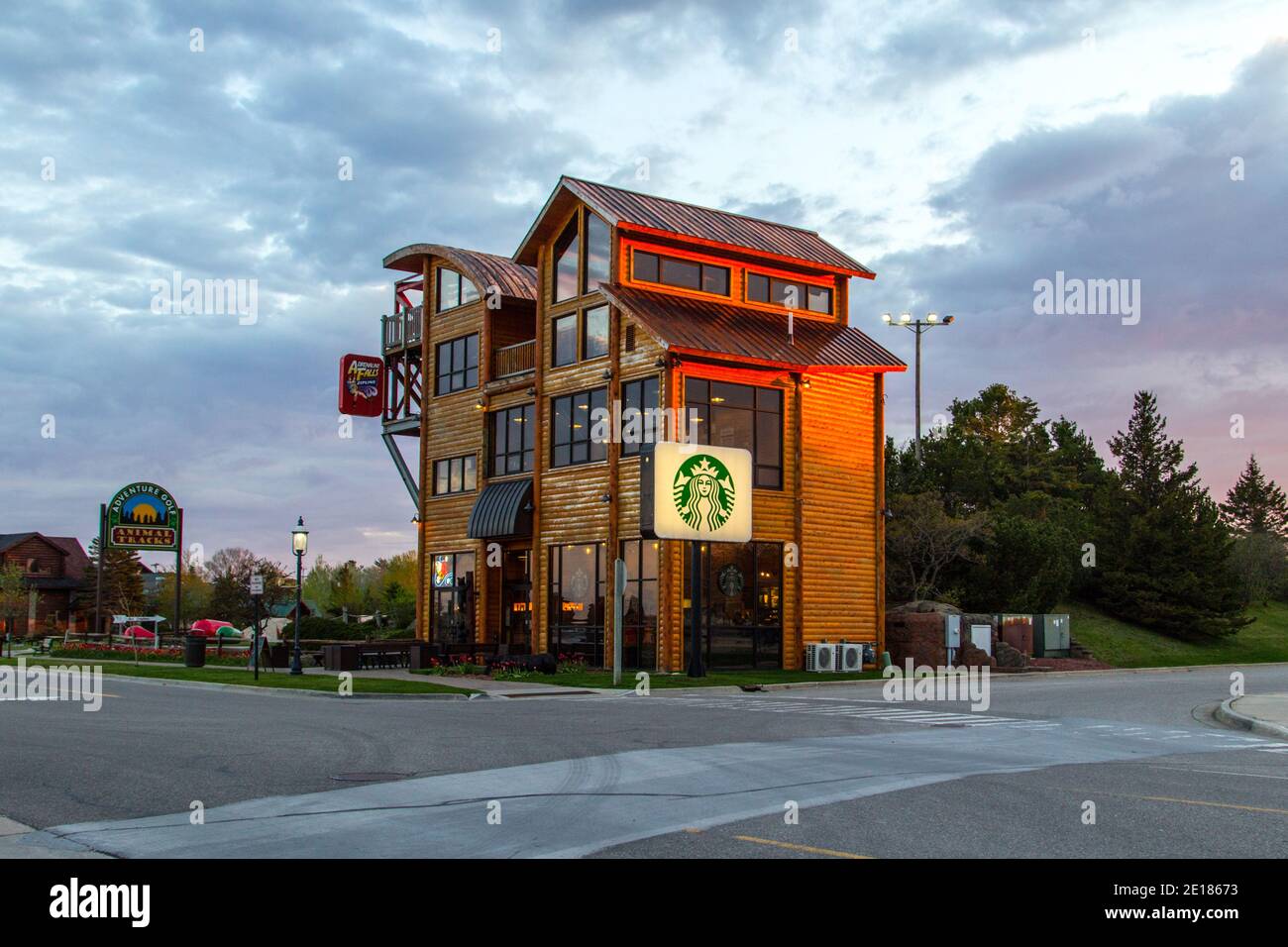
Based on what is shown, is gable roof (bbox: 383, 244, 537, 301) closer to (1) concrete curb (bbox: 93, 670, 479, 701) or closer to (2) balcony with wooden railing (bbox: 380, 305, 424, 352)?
(2) balcony with wooden railing (bbox: 380, 305, 424, 352)

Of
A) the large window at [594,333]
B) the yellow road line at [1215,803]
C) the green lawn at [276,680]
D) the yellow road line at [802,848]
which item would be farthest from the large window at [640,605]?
the yellow road line at [802,848]

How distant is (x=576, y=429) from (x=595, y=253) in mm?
5756

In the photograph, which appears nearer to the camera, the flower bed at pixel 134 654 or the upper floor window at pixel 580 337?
the upper floor window at pixel 580 337

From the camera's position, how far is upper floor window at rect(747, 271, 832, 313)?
132 ft

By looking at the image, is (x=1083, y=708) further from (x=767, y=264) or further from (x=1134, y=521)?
(x=1134, y=521)

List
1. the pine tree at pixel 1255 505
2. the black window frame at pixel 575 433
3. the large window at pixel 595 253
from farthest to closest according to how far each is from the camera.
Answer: the pine tree at pixel 1255 505
the large window at pixel 595 253
the black window frame at pixel 575 433

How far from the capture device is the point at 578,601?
38.6 meters

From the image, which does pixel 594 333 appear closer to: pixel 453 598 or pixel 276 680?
pixel 453 598

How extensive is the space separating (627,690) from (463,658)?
925 cm

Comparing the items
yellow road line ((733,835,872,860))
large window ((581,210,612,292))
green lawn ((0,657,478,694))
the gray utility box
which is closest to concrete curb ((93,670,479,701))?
green lawn ((0,657,478,694))

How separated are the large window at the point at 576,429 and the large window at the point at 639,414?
895 millimetres

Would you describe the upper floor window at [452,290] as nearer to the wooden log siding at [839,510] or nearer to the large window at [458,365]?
the large window at [458,365]

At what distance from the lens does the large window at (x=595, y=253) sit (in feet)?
127
